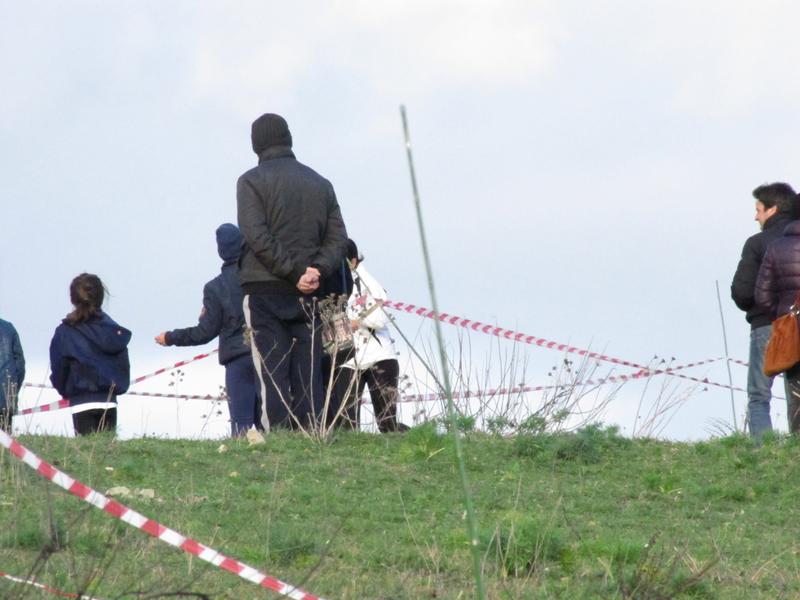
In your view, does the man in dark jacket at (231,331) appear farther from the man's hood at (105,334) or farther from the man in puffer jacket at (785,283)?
the man in puffer jacket at (785,283)

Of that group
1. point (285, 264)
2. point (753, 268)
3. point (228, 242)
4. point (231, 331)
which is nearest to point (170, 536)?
point (285, 264)

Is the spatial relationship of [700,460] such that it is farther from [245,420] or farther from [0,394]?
[0,394]

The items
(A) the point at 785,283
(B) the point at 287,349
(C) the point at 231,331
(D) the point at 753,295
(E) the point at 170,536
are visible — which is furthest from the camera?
(C) the point at 231,331

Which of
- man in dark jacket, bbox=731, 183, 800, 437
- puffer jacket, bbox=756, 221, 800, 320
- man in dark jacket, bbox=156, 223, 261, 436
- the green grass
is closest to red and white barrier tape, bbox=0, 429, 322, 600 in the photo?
the green grass

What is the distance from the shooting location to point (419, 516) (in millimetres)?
6059

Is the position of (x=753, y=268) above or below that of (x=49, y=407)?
above

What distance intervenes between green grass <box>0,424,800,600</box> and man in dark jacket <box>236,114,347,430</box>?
1.09 feet

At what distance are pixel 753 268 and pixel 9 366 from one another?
5.11m

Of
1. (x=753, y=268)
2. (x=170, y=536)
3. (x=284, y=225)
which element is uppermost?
(x=284, y=225)

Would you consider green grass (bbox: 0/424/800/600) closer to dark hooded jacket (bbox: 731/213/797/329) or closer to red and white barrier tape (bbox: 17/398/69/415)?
dark hooded jacket (bbox: 731/213/797/329)

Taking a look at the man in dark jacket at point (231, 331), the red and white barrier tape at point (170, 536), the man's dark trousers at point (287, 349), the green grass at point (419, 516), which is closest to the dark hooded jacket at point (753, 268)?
the green grass at point (419, 516)

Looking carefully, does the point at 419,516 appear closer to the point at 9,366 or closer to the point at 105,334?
the point at 105,334

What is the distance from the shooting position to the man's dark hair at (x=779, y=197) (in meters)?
8.59

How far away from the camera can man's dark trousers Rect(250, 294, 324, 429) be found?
25.5 ft
